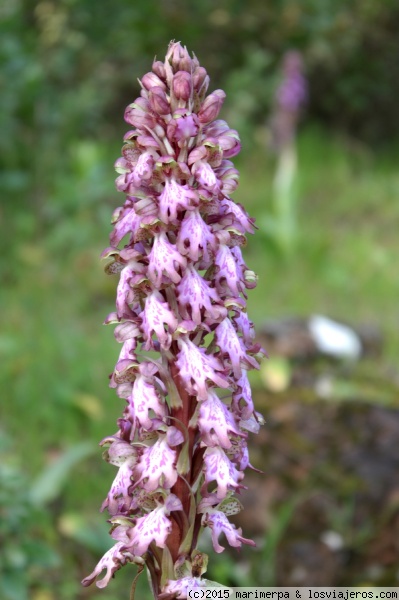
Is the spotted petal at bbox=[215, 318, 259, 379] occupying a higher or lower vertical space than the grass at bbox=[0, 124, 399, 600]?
lower

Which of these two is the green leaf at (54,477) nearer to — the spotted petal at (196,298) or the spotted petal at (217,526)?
the spotted petal at (217,526)

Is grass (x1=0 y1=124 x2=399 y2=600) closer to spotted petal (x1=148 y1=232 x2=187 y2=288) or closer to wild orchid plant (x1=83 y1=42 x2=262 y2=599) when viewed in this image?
wild orchid plant (x1=83 y1=42 x2=262 y2=599)

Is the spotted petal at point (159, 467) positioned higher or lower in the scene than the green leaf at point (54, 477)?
lower

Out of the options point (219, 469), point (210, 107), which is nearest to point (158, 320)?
point (219, 469)

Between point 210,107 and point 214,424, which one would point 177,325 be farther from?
point 210,107

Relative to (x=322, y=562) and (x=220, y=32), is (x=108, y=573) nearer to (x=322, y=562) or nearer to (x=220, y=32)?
(x=322, y=562)

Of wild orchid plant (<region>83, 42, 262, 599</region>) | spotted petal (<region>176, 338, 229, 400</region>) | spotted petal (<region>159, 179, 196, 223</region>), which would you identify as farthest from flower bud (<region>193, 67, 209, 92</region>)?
spotted petal (<region>176, 338, 229, 400</region>)

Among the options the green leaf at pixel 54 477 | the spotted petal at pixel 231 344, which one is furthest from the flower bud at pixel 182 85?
the green leaf at pixel 54 477
